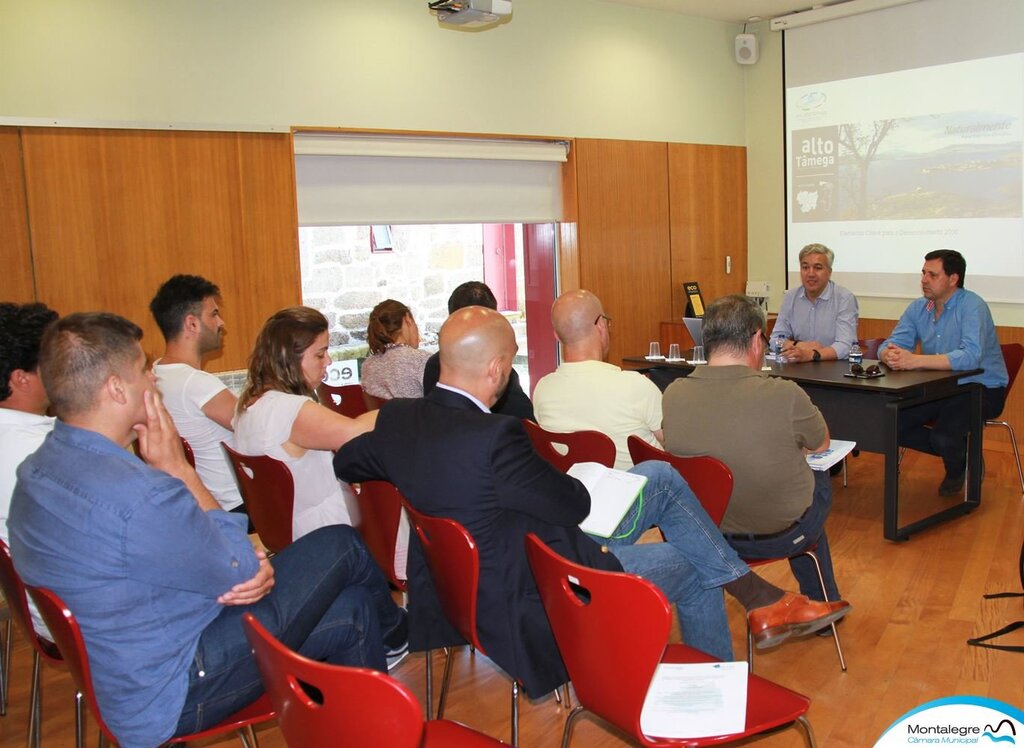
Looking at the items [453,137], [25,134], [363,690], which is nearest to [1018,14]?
[453,137]

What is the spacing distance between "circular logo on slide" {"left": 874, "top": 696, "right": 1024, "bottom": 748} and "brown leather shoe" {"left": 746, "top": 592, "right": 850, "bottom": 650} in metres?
0.88

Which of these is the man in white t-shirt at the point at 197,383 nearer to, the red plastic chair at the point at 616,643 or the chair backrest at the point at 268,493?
the chair backrest at the point at 268,493

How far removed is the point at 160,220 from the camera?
16.7 ft

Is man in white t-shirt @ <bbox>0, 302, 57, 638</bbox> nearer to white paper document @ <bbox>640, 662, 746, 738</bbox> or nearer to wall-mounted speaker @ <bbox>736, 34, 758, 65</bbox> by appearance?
white paper document @ <bbox>640, 662, 746, 738</bbox>

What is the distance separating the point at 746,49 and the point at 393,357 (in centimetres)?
499

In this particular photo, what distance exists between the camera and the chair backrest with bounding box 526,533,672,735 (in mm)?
1703

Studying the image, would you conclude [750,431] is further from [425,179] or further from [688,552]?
[425,179]

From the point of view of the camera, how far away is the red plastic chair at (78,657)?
71.1 inches

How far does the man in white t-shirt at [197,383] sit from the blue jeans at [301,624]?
1.43 m

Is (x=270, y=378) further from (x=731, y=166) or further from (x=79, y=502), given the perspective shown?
(x=731, y=166)

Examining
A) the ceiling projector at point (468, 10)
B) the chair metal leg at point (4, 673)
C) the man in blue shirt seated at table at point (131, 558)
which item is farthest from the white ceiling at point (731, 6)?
the man in blue shirt seated at table at point (131, 558)

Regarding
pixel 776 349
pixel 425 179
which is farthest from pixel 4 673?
pixel 776 349

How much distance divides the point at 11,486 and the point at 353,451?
3.30 feet

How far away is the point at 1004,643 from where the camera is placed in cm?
330
